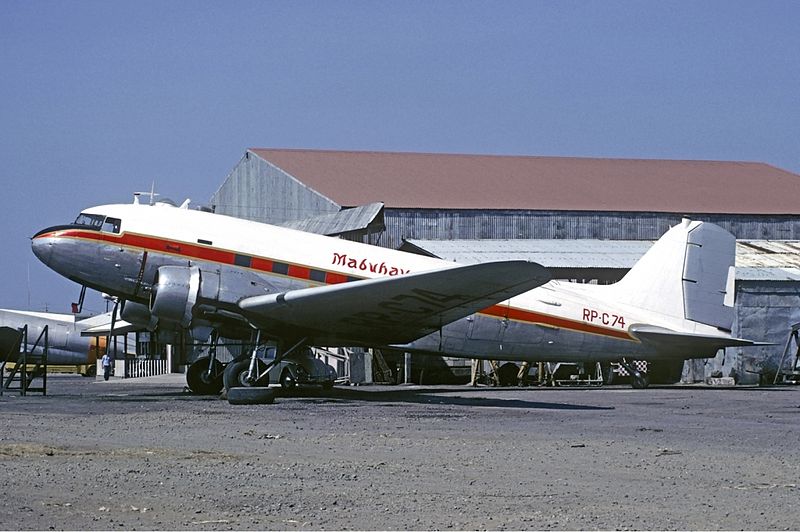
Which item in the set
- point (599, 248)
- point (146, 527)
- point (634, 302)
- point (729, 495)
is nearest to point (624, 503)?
point (729, 495)

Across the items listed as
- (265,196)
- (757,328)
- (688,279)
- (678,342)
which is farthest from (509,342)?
(265,196)

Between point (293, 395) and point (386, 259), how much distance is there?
3762 mm

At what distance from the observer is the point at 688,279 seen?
2805 cm

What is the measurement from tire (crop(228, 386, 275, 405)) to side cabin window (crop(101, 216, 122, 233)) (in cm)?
478

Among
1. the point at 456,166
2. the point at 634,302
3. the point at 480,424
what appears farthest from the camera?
the point at 456,166

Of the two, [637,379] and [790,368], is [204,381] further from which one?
[790,368]

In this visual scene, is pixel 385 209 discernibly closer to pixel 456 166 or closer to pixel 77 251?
pixel 456 166

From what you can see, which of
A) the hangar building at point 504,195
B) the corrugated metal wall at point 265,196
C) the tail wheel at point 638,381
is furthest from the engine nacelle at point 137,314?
the corrugated metal wall at point 265,196

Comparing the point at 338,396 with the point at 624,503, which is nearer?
the point at 624,503

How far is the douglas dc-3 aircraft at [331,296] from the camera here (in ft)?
71.8

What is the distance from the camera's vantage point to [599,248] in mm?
47562

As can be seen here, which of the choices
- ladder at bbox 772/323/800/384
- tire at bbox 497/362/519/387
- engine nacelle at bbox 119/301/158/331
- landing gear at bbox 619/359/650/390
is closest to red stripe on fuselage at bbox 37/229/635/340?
engine nacelle at bbox 119/301/158/331

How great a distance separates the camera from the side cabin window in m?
23.2

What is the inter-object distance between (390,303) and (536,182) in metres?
34.4
